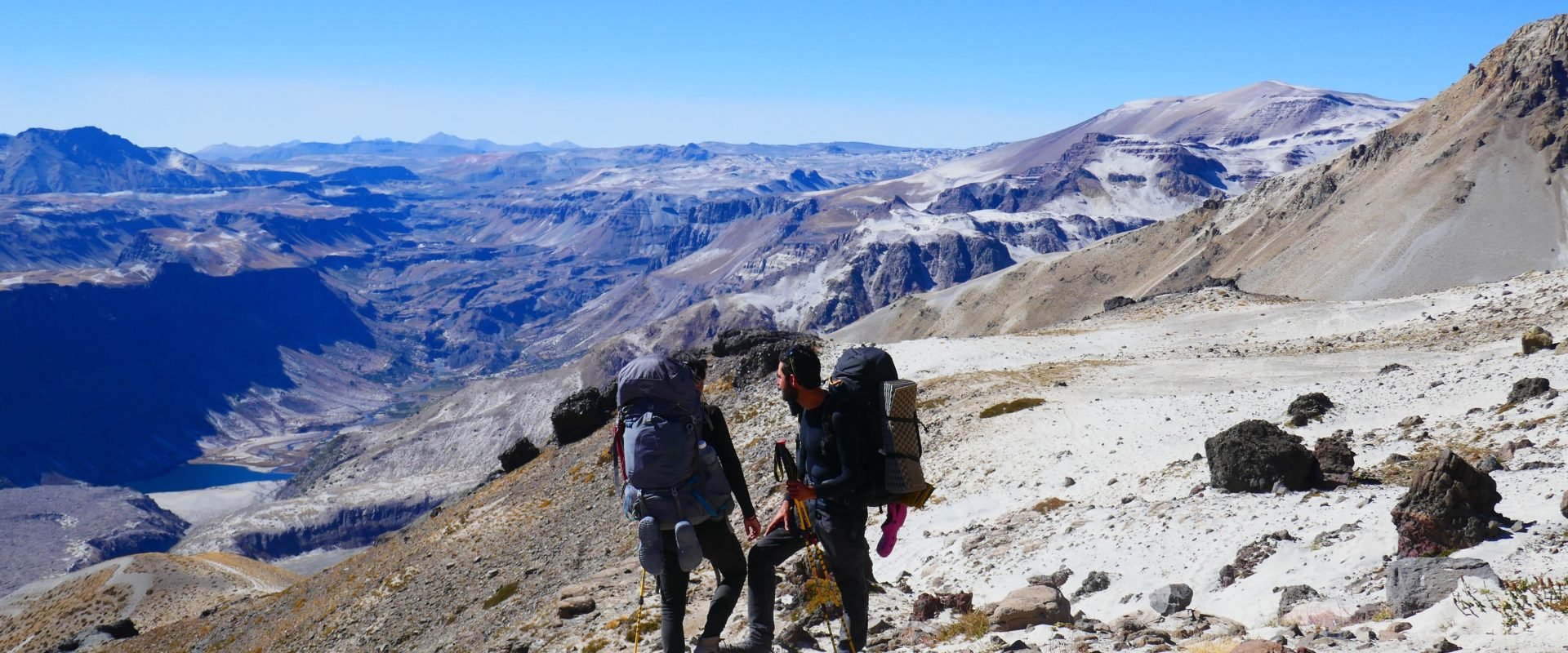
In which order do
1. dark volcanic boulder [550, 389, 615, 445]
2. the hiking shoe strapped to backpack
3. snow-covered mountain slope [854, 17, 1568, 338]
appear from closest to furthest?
the hiking shoe strapped to backpack → dark volcanic boulder [550, 389, 615, 445] → snow-covered mountain slope [854, 17, 1568, 338]

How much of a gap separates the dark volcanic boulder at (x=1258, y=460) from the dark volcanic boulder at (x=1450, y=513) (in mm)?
3560

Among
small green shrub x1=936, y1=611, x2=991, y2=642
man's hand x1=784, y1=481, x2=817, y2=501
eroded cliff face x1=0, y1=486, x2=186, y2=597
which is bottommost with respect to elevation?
eroded cliff face x1=0, y1=486, x2=186, y2=597

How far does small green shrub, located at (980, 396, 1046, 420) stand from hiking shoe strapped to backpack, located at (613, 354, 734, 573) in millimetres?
17024

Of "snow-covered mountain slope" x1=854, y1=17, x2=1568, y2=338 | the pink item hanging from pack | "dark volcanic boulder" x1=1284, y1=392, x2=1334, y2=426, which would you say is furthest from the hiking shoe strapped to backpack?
"snow-covered mountain slope" x1=854, y1=17, x2=1568, y2=338

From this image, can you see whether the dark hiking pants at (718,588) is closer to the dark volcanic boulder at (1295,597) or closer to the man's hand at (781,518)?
the man's hand at (781,518)

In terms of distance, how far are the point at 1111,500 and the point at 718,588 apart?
32.2 feet

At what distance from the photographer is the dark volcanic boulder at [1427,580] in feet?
28.7

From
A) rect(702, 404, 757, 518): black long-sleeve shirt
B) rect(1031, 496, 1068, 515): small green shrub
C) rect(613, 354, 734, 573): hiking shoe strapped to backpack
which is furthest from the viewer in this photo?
rect(1031, 496, 1068, 515): small green shrub

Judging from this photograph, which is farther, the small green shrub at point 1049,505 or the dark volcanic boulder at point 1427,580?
the small green shrub at point 1049,505

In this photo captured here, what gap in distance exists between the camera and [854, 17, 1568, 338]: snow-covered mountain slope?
304 ft

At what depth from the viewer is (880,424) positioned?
859 centimetres

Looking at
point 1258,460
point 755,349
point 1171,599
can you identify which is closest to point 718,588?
point 1171,599

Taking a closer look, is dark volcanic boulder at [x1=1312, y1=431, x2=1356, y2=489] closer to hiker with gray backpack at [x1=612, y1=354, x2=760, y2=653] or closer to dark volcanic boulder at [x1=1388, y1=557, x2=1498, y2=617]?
dark volcanic boulder at [x1=1388, y1=557, x2=1498, y2=617]

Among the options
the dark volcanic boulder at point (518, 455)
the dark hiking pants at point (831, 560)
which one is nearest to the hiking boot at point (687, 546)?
the dark hiking pants at point (831, 560)
